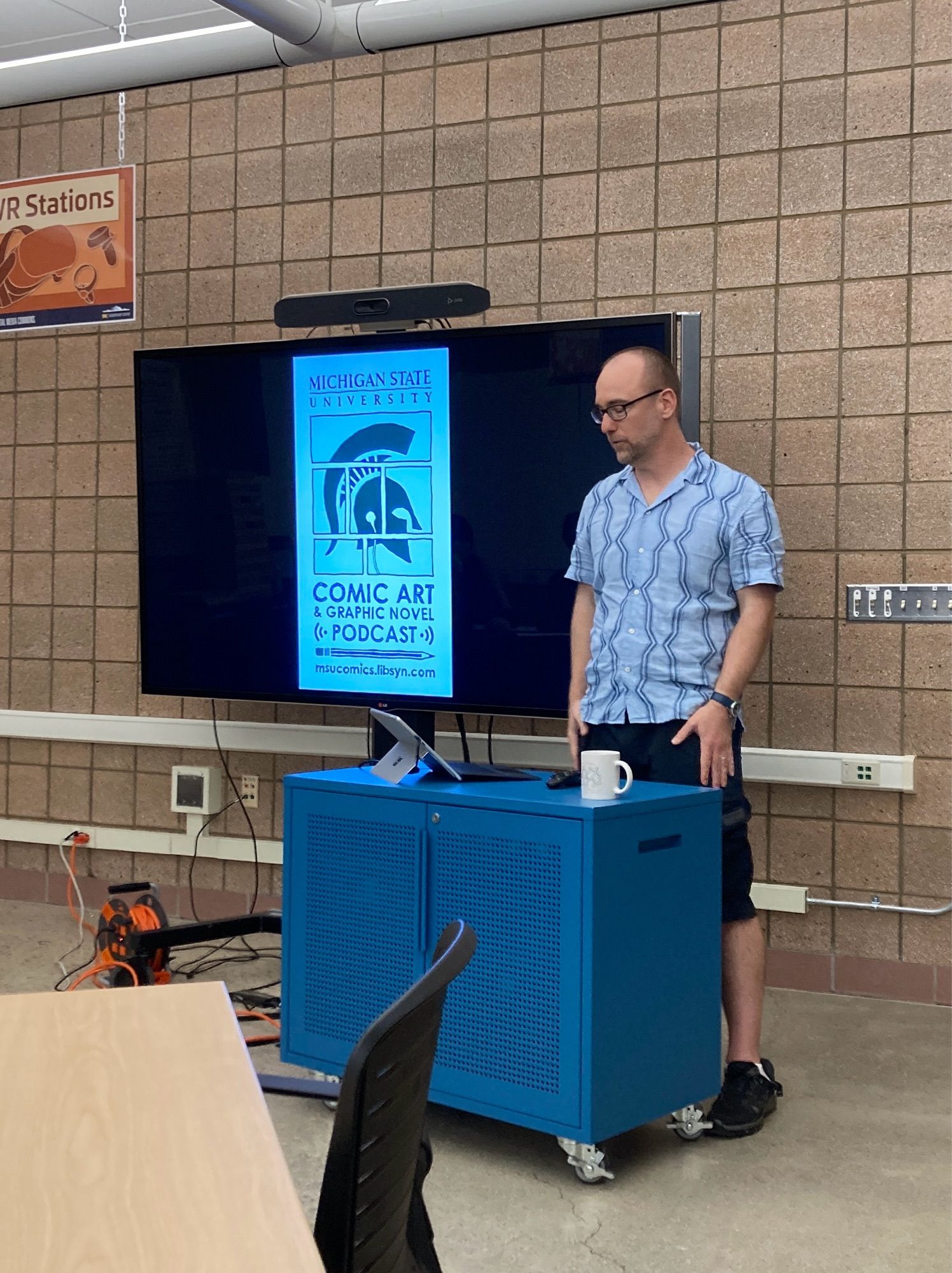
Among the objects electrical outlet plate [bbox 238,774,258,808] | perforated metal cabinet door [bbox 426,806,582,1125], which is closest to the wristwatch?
perforated metal cabinet door [bbox 426,806,582,1125]

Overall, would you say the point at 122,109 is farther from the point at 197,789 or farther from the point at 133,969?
the point at 133,969

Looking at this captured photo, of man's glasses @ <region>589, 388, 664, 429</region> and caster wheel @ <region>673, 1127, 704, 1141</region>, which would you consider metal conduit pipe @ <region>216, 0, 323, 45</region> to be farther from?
caster wheel @ <region>673, 1127, 704, 1141</region>

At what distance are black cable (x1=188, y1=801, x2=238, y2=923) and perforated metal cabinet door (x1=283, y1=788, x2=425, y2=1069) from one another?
5.30 ft

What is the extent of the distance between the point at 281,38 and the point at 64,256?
37.2 inches

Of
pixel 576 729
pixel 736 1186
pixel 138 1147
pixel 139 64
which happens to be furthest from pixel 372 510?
pixel 138 1147

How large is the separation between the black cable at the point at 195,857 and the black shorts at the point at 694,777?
1.99m

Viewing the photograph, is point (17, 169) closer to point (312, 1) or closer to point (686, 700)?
point (312, 1)

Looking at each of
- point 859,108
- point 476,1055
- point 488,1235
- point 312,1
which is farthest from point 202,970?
point 859,108

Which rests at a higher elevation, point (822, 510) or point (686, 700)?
point (822, 510)

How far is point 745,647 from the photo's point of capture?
109 inches

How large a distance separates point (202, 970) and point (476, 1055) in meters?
1.60

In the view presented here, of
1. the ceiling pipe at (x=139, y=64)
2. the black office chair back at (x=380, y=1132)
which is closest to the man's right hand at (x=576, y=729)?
the black office chair back at (x=380, y=1132)

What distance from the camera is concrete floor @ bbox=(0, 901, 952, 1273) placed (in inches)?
86.9

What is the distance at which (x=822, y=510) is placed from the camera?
12.2 ft
